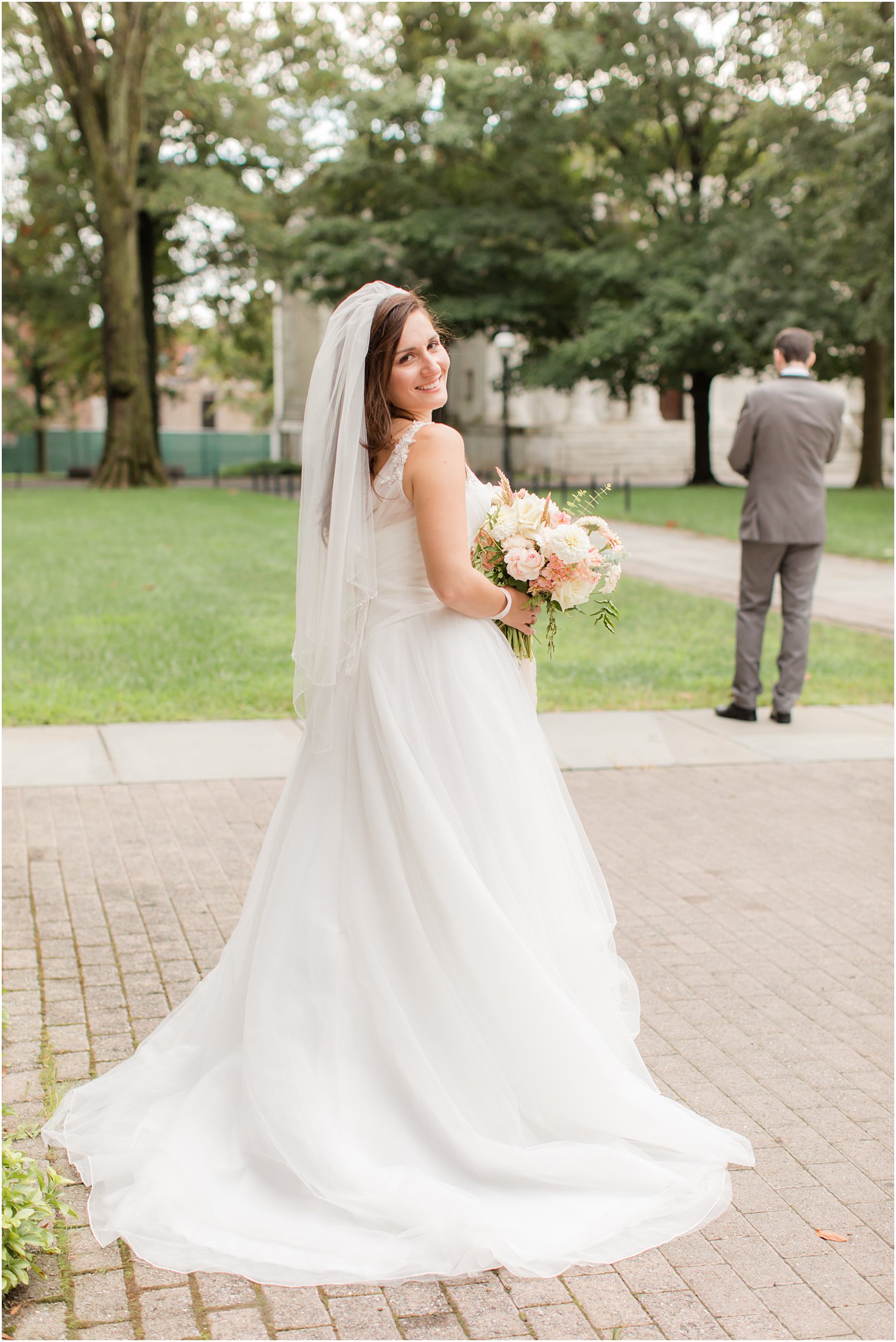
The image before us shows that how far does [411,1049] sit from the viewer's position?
3232mm

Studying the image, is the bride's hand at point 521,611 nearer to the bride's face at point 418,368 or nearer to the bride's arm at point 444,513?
the bride's arm at point 444,513

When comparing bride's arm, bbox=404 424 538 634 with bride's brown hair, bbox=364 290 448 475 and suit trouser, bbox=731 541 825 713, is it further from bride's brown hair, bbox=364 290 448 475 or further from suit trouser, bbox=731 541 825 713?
suit trouser, bbox=731 541 825 713

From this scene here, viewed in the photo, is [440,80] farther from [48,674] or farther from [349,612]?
[349,612]

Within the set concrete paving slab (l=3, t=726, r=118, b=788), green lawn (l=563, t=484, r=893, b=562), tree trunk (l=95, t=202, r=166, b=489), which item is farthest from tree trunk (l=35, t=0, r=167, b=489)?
concrete paving slab (l=3, t=726, r=118, b=788)

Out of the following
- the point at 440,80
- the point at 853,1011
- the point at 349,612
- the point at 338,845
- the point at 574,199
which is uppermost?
the point at 440,80

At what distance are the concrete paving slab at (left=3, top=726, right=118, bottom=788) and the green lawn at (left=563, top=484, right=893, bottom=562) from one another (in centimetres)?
1394

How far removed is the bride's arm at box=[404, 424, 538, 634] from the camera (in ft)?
10.6

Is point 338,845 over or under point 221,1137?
over

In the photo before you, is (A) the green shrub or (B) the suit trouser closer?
(A) the green shrub

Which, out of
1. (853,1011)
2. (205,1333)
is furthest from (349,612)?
(853,1011)

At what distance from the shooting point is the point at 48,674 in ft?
31.6

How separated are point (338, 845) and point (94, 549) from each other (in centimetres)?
1613

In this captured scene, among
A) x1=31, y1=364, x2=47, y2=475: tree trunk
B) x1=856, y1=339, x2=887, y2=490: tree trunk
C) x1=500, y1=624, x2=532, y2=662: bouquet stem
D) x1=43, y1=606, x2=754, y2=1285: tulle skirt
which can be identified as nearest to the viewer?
x1=43, y1=606, x2=754, y2=1285: tulle skirt

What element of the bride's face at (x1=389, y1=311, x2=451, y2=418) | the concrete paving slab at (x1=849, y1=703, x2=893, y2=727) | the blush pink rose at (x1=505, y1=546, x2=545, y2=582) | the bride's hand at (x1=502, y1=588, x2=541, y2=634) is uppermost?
the bride's face at (x1=389, y1=311, x2=451, y2=418)
